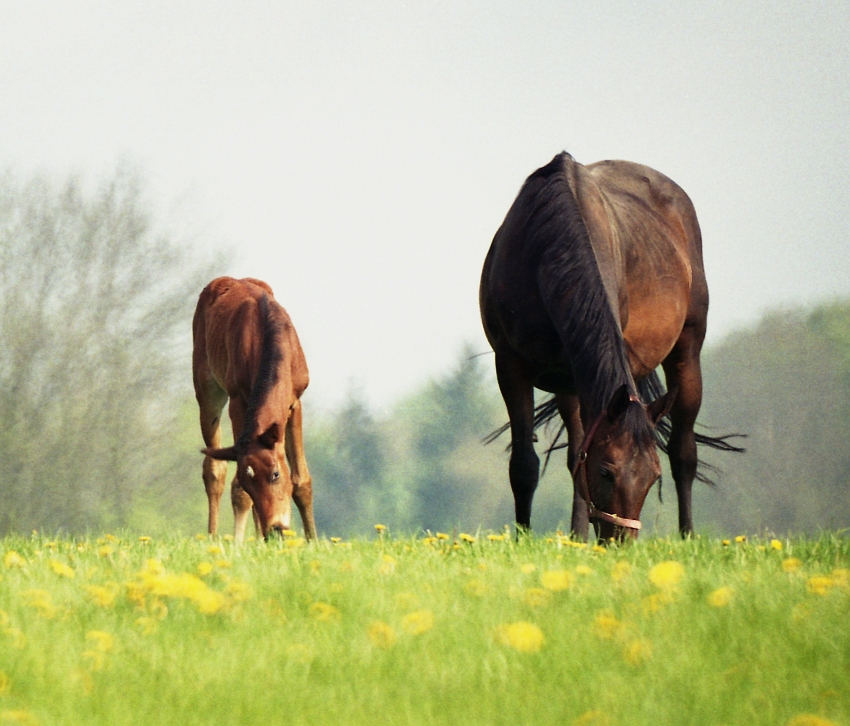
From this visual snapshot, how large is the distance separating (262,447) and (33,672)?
16.0ft

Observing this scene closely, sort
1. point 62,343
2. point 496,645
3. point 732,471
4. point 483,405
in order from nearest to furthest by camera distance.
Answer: point 496,645, point 62,343, point 732,471, point 483,405

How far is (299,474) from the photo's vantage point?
8.53 m

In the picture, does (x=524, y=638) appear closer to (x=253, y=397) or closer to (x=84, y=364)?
(x=253, y=397)

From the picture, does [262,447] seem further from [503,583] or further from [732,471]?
[732,471]

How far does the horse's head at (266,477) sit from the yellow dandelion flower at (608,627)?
454 centimetres

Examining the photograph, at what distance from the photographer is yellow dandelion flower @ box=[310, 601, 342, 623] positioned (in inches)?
122

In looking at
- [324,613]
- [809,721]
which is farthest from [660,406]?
[809,721]

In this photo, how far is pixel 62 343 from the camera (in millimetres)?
22219

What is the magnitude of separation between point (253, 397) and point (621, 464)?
3.58m

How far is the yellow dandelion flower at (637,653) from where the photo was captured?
2.60 metres

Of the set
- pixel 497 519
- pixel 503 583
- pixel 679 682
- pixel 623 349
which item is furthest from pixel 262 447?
pixel 497 519

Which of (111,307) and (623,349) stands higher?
(111,307)

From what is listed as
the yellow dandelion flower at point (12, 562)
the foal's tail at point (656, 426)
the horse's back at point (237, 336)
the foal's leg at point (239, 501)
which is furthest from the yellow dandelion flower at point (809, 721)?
the foal's leg at point (239, 501)

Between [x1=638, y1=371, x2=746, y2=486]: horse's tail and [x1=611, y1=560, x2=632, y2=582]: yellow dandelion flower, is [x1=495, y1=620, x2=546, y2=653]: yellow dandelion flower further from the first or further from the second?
[x1=638, y1=371, x2=746, y2=486]: horse's tail
